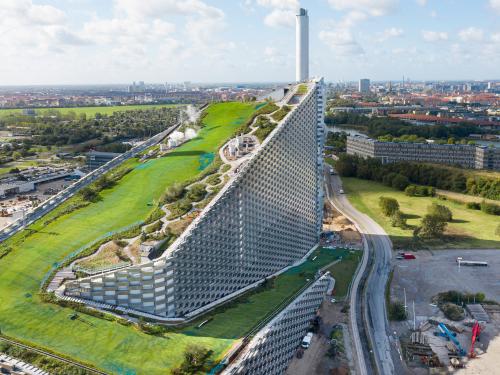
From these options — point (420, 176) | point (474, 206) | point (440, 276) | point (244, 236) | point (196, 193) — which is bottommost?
point (440, 276)

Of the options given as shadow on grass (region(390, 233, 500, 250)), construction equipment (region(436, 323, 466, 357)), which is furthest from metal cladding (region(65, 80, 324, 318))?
construction equipment (region(436, 323, 466, 357))

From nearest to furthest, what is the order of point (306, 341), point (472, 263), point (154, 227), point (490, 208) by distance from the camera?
point (306, 341), point (154, 227), point (472, 263), point (490, 208)

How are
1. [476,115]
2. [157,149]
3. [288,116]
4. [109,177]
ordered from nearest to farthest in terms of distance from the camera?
[288,116] < [109,177] < [157,149] < [476,115]

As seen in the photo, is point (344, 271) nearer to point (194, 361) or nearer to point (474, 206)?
point (194, 361)

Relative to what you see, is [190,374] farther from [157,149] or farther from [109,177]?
[157,149]

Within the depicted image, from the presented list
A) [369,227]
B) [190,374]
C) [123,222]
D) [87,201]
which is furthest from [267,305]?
[369,227]

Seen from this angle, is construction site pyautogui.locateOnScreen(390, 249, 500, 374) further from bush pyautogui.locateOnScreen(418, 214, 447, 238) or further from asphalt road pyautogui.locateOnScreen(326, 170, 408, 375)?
bush pyautogui.locateOnScreen(418, 214, 447, 238)

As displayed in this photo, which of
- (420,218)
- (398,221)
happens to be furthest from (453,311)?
(420,218)
